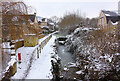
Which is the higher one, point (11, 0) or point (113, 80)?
point (11, 0)

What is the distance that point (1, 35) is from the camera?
3.27 metres

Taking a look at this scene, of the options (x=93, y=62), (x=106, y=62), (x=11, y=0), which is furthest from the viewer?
(x=93, y=62)

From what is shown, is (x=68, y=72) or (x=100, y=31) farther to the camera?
(x=100, y=31)

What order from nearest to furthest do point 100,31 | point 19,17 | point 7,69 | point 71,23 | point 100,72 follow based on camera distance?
point 7,69 → point 19,17 → point 100,72 → point 100,31 → point 71,23

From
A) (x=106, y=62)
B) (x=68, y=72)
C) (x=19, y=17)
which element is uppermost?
(x=19, y=17)

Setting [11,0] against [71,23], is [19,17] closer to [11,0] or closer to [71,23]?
[11,0]

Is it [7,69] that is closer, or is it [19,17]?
[7,69]

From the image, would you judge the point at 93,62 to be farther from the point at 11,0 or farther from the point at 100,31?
the point at 11,0

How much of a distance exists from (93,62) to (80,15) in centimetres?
2419

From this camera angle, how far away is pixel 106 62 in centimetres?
629

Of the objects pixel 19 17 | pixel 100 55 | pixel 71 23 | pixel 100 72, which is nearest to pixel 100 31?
pixel 100 55

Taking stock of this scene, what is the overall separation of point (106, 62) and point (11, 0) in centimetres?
600

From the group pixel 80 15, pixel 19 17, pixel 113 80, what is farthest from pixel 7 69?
pixel 80 15

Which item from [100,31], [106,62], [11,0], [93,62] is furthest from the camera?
[100,31]
